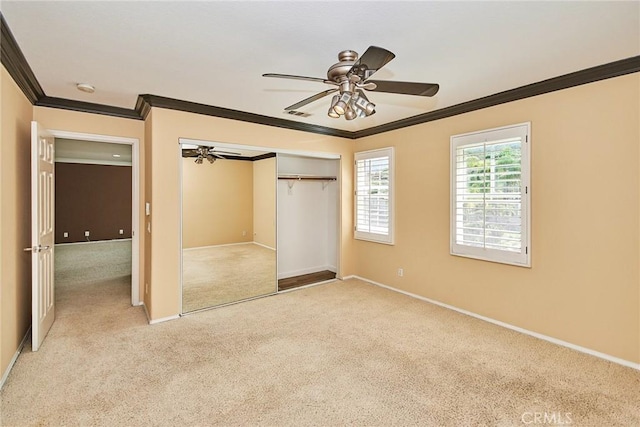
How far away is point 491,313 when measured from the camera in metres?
3.53

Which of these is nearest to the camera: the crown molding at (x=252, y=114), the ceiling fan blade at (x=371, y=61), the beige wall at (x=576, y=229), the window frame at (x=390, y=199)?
the ceiling fan blade at (x=371, y=61)

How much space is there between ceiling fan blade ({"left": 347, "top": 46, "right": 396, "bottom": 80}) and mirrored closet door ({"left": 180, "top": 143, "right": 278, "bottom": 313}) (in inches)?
149

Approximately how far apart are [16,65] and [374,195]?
4257 millimetres

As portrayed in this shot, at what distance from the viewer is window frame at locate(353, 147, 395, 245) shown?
4645 mm

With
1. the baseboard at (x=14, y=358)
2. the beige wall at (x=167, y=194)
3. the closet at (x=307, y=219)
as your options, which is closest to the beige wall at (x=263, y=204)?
the closet at (x=307, y=219)

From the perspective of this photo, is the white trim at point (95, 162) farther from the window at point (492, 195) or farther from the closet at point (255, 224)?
the window at point (492, 195)

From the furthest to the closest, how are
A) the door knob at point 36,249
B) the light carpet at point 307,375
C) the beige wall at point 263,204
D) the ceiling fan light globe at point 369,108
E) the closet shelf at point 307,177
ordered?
the beige wall at point 263,204
the closet shelf at point 307,177
the door knob at point 36,249
the ceiling fan light globe at point 369,108
the light carpet at point 307,375

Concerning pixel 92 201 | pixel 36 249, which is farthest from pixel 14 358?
pixel 92 201

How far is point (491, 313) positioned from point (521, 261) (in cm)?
74

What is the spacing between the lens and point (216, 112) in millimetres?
3861

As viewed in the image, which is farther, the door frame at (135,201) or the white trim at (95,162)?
the white trim at (95,162)

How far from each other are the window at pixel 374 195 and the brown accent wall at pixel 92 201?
25.4ft

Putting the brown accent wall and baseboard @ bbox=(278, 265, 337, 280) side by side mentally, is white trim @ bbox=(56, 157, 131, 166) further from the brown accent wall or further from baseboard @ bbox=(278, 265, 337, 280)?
baseboard @ bbox=(278, 265, 337, 280)

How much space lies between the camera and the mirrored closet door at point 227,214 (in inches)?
228
